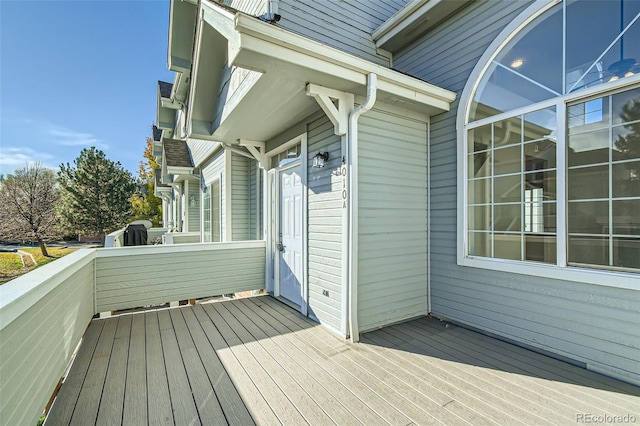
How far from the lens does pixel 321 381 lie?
244 centimetres

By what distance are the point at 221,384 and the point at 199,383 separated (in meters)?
0.20

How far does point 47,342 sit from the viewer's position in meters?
2.06

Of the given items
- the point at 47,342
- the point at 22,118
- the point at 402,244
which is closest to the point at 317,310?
the point at 402,244

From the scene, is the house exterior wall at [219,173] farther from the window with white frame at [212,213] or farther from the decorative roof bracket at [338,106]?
the decorative roof bracket at [338,106]

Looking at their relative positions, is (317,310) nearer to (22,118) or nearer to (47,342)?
(47,342)

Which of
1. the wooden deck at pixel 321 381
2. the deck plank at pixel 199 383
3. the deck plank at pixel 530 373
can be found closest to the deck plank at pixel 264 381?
the wooden deck at pixel 321 381

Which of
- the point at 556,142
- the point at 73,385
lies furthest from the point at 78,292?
the point at 556,142

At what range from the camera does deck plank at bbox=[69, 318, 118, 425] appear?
2029 millimetres

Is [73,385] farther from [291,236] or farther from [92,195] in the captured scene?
[92,195]

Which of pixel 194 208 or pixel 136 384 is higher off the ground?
pixel 194 208

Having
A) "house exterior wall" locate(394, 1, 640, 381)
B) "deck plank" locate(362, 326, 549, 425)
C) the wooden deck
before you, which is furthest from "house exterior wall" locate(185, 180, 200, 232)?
"deck plank" locate(362, 326, 549, 425)

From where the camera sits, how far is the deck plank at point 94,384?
6.66ft

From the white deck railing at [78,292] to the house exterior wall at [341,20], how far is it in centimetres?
344

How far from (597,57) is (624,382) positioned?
2.91m
